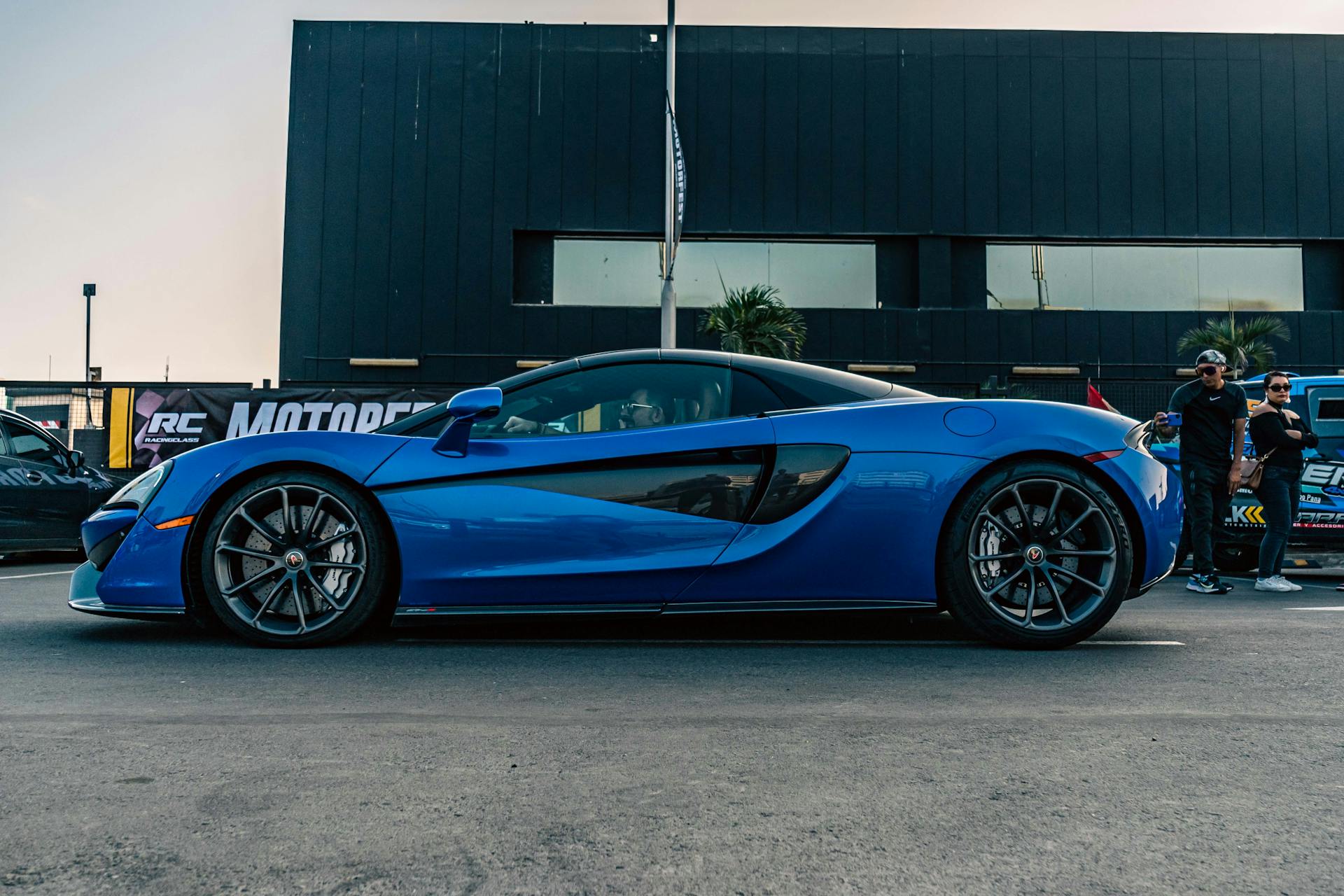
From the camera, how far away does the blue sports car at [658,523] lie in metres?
3.89

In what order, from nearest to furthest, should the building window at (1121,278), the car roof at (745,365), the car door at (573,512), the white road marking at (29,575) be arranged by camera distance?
the car door at (573,512) → the car roof at (745,365) → the white road marking at (29,575) → the building window at (1121,278)

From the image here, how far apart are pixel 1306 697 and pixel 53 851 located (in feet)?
11.0

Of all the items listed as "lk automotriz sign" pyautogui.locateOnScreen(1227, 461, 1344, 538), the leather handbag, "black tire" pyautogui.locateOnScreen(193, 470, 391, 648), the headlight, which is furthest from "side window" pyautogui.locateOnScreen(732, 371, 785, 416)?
"lk automotriz sign" pyautogui.locateOnScreen(1227, 461, 1344, 538)

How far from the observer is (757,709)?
3.00 metres

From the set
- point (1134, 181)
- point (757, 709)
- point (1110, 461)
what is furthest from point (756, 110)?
point (757, 709)

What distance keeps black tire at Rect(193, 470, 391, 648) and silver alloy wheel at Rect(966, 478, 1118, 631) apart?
7.62 feet

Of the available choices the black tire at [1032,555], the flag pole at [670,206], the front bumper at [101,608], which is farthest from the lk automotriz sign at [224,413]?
the black tire at [1032,555]

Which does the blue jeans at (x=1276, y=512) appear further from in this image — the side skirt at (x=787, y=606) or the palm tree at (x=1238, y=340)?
the palm tree at (x=1238, y=340)

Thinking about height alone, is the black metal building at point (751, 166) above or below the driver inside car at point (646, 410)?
above

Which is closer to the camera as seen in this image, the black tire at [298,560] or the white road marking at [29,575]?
the black tire at [298,560]

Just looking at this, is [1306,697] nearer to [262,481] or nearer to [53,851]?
[53,851]

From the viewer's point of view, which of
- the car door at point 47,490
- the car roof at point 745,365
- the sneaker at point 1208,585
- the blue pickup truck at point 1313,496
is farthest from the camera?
the car door at point 47,490

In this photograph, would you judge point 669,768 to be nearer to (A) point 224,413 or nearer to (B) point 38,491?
(B) point 38,491

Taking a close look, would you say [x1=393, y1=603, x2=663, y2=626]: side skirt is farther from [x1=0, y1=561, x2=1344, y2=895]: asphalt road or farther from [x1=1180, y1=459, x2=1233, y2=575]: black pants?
[x1=1180, y1=459, x2=1233, y2=575]: black pants
